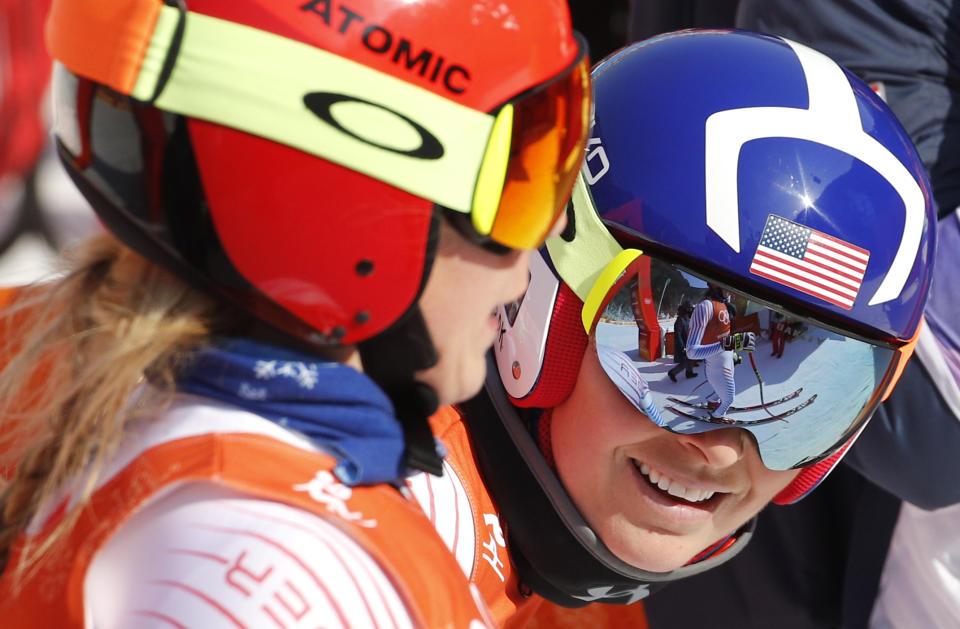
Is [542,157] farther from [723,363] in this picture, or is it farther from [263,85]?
[723,363]

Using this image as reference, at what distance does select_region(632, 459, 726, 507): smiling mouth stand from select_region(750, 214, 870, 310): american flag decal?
1.35 ft

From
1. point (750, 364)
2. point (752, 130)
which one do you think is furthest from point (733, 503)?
point (752, 130)

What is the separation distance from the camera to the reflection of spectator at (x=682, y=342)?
1.67 m

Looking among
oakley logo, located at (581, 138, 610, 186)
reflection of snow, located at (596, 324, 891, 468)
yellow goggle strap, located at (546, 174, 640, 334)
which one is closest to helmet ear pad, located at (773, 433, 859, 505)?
reflection of snow, located at (596, 324, 891, 468)

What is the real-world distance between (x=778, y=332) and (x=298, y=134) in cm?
91

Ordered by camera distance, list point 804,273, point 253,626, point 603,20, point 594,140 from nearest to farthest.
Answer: point 253,626 < point 804,273 < point 594,140 < point 603,20

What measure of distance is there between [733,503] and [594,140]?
2.31ft

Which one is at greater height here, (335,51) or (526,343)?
(335,51)

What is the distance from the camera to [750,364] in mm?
1683

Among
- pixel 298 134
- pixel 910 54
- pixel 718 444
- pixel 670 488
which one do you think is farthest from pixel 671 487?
pixel 910 54

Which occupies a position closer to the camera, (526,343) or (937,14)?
(526,343)

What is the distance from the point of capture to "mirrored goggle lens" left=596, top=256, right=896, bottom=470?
167 centimetres

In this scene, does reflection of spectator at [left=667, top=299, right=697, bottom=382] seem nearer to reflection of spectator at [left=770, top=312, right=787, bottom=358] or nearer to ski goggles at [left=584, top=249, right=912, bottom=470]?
ski goggles at [left=584, top=249, right=912, bottom=470]

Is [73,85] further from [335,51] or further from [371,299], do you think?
[371,299]
